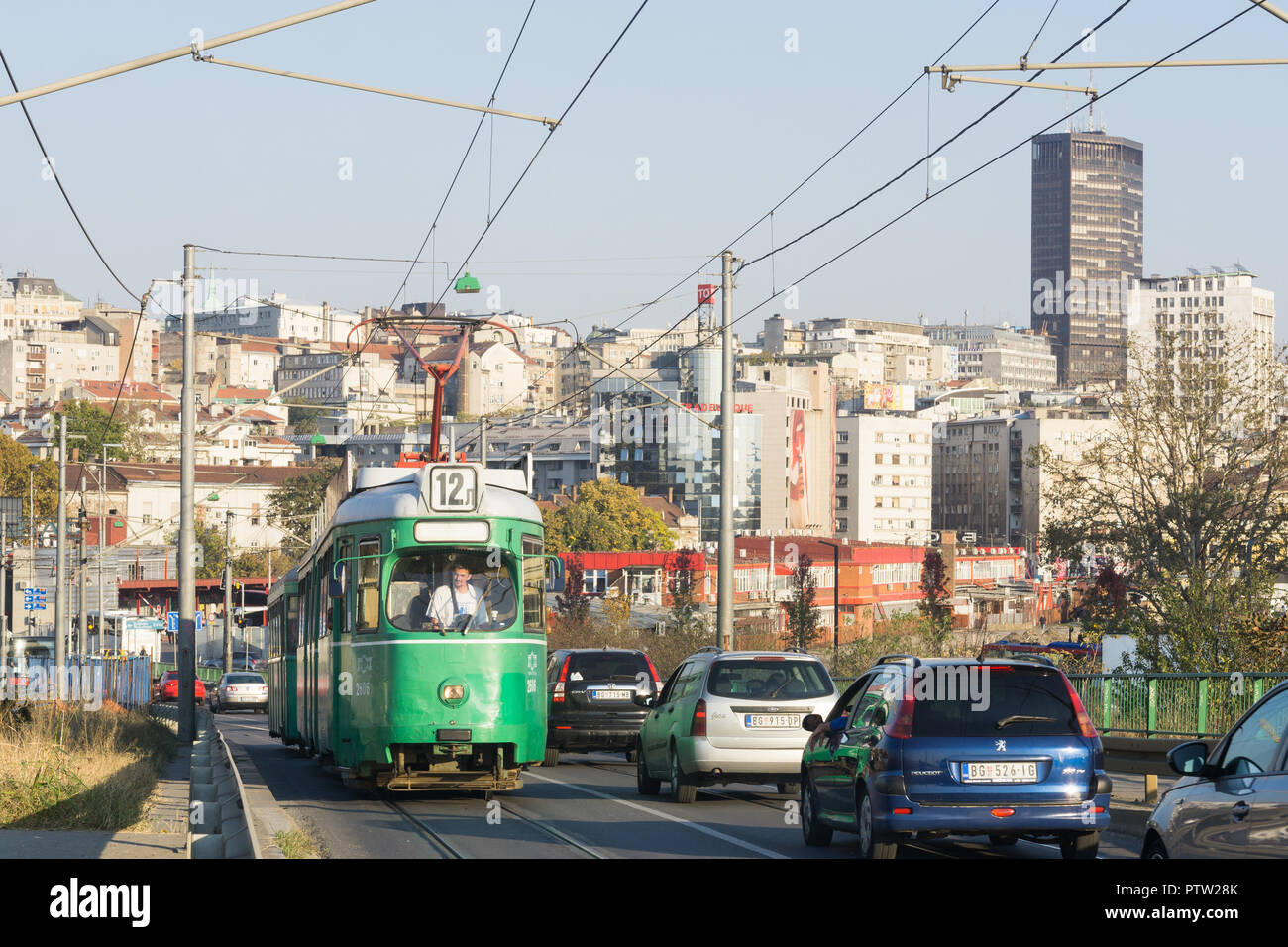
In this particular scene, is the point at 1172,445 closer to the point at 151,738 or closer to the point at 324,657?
the point at 151,738

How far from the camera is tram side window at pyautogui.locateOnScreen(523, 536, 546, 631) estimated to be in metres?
18.6

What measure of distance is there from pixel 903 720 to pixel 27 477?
11408 centimetres

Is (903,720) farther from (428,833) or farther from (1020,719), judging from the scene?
(428,833)

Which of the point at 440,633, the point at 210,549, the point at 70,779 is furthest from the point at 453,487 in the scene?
the point at 210,549

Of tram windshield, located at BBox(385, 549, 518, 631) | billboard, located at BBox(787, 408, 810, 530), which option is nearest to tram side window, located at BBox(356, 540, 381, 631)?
tram windshield, located at BBox(385, 549, 518, 631)

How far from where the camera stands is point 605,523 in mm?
147375

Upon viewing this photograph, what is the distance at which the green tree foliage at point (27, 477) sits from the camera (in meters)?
119

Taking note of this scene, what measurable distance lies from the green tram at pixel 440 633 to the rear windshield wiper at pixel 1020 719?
6641 mm

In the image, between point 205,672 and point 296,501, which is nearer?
point 205,672

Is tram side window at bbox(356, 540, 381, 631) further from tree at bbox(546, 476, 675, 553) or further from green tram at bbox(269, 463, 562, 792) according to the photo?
tree at bbox(546, 476, 675, 553)

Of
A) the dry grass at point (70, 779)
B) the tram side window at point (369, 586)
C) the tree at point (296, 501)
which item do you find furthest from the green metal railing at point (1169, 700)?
the tree at point (296, 501)

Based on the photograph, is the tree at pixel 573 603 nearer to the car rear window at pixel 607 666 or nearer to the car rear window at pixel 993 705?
the car rear window at pixel 607 666
